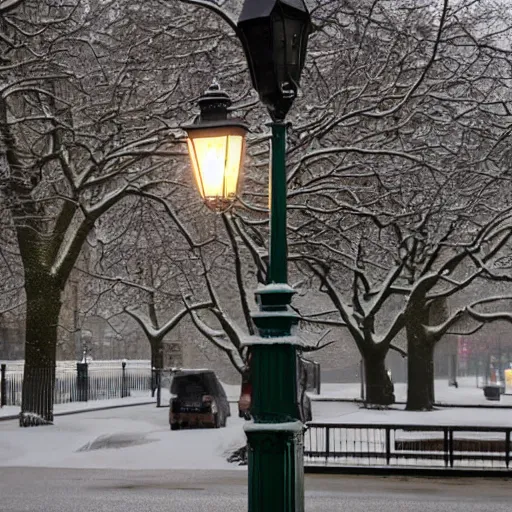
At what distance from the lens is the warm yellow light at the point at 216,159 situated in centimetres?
644

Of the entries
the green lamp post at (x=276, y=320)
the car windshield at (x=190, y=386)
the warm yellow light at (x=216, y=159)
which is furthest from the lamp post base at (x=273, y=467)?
the car windshield at (x=190, y=386)

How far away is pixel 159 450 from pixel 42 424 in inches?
187

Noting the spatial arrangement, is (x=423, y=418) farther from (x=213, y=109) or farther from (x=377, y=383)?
(x=213, y=109)

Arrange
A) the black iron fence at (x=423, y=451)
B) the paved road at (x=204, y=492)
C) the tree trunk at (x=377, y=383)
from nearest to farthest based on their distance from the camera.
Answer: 1. the paved road at (x=204, y=492)
2. the black iron fence at (x=423, y=451)
3. the tree trunk at (x=377, y=383)

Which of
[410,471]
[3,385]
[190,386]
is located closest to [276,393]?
[410,471]

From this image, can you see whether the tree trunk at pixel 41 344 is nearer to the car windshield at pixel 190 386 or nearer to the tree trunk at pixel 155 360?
the car windshield at pixel 190 386

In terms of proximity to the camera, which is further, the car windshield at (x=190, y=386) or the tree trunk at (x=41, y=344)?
the car windshield at (x=190, y=386)

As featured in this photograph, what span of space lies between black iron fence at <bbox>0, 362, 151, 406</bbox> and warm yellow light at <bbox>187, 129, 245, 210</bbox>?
84.1 ft

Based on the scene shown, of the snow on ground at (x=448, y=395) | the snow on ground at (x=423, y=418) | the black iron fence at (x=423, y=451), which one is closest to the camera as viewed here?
the black iron fence at (x=423, y=451)

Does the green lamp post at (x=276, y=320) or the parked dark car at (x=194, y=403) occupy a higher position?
the green lamp post at (x=276, y=320)

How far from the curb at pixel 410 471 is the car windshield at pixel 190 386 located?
7.28 meters

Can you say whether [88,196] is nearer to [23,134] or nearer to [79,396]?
[23,134]

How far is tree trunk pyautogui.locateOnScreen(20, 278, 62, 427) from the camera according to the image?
22.8 m

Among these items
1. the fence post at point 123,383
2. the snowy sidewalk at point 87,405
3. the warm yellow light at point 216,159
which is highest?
the warm yellow light at point 216,159
